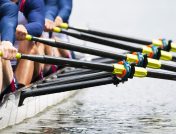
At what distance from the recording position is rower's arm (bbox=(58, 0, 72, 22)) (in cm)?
1199

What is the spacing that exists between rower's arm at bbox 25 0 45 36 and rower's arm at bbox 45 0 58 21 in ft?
6.25

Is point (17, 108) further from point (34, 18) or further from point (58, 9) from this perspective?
point (58, 9)

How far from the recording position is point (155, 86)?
1220 cm


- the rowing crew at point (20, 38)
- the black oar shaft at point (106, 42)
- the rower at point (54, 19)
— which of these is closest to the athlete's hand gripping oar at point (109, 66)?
the rowing crew at point (20, 38)

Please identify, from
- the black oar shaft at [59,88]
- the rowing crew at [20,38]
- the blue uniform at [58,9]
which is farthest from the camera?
the blue uniform at [58,9]

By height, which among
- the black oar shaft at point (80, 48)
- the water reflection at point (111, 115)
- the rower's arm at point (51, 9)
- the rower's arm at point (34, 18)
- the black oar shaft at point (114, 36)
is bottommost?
the water reflection at point (111, 115)

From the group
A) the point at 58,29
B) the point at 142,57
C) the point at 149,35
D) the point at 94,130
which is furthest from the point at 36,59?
the point at 149,35

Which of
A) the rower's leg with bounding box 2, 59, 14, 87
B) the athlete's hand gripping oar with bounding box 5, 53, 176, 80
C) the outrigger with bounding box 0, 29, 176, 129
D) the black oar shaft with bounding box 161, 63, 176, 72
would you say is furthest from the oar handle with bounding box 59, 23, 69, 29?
the rower's leg with bounding box 2, 59, 14, 87

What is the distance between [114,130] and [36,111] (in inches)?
53.3

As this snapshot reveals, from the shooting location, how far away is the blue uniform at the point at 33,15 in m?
8.55

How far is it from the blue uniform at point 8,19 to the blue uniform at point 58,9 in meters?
3.25

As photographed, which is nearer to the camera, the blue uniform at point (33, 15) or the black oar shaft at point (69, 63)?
the black oar shaft at point (69, 63)

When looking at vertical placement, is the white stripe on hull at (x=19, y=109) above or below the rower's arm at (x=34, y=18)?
below

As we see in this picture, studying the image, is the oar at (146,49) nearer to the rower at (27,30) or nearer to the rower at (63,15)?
the rower at (27,30)
